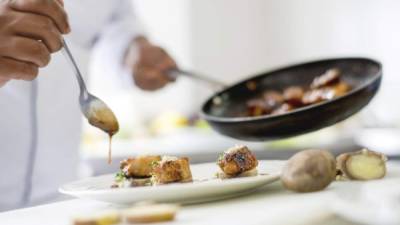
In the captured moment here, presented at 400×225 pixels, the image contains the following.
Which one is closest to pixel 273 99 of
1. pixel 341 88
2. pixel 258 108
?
pixel 258 108

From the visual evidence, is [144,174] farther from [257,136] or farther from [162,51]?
[162,51]

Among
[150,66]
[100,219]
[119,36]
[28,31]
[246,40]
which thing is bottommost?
[100,219]

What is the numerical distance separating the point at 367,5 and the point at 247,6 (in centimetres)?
114

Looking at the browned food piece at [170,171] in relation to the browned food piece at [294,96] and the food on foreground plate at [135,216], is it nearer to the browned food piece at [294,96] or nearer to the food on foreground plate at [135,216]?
the food on foreground plate at [135,216]

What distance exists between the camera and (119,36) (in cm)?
187

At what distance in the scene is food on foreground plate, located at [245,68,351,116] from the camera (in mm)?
1208

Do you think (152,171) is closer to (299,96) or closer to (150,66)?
(299,96)

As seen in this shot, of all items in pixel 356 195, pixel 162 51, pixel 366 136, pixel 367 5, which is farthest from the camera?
pixel 367 5

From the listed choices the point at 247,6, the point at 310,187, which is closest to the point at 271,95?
the point at 310,187

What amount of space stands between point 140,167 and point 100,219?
27 cm

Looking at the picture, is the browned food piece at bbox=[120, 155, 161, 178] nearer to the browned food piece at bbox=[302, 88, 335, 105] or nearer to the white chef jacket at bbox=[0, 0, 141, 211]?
the browned food piece at bbox=[302, 88, 335, 105]

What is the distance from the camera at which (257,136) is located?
1.09 meters

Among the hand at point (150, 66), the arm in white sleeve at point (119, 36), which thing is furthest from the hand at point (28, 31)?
the arm in white sleeve at point (119, 36)

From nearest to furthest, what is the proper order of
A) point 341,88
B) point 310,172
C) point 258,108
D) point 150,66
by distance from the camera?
point 310,172
point 341,88
point 258,108
point 150,66
